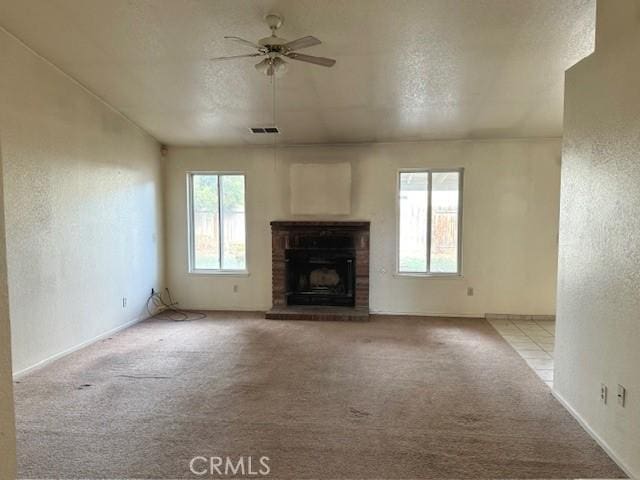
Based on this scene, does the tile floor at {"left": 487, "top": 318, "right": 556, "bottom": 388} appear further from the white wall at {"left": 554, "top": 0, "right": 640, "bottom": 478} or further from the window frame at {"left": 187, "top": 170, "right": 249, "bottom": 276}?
the window frame at {"left": 187, "top": 170, "right": 249, "bottom": 276}

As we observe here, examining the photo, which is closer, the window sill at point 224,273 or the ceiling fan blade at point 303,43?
the ceiling fan blade at point 303,43

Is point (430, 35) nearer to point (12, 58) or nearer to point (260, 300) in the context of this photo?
point (12, 58)

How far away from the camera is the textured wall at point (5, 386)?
824 millimetres

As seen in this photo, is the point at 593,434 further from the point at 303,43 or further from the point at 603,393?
the point at 303,43

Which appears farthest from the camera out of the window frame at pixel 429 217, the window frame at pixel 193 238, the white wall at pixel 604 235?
the window frame at pixel 193 238

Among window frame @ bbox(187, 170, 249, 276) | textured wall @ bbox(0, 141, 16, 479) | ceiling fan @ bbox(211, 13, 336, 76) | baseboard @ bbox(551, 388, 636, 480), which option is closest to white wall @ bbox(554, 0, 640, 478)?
baseboard @ bbox(551, 388, 636, 480)

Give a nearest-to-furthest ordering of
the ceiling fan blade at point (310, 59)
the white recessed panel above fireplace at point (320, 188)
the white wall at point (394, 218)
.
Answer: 1. the ceiling fan blade at point (310, 59)
2. the white wall at point (394, 218)
3. the white recessed panel above fireplace at point (320, 188)

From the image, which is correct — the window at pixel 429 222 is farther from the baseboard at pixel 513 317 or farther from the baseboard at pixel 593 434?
the baseboard at pixel 593 434

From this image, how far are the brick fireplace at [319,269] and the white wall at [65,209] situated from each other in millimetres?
1966

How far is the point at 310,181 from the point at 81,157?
2890mm

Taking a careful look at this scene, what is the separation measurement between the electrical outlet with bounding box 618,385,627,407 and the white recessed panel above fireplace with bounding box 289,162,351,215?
3837 millimetres

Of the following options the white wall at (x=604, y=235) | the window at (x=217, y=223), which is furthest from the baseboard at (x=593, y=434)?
the window at (x=217, y=223)

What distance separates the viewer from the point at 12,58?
326 cm

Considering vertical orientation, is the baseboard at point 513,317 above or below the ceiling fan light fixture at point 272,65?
below
